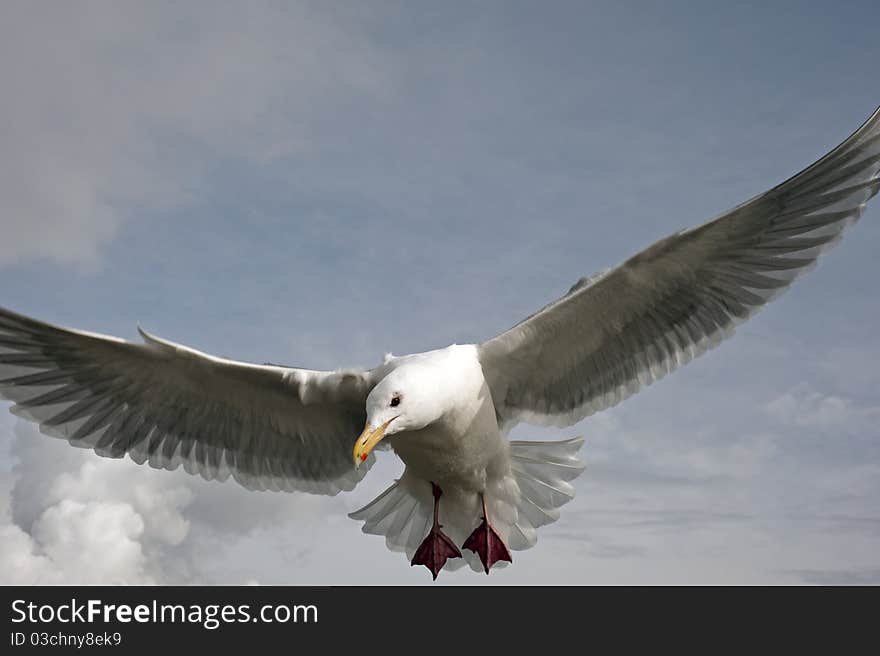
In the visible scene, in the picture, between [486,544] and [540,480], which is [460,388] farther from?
[540,480]

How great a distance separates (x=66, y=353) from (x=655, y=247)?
12.9ft

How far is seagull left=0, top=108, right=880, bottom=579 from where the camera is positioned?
5.88 metres

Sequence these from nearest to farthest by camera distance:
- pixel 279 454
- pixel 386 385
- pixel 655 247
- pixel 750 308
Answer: pixel 386 385
pixel 655 247
pixel 750 308
pixel 279 454

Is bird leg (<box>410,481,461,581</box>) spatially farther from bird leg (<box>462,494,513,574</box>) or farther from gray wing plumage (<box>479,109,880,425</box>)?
gray wing plumage (<box>479,109,880,425</box>)

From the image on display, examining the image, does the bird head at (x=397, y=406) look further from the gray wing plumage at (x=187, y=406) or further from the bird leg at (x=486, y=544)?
the bird leg at (x=486, y=544)

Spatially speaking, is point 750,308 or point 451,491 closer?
point 750,308

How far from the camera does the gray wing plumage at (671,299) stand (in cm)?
587

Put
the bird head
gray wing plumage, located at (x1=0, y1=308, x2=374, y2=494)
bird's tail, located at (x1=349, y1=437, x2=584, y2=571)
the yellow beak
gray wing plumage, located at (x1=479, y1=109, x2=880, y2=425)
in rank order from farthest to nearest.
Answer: bird's tail, located at (x1=349, y1=437, x2=584, y2=571) < gray wing plumage, located at (x1=0, y1=308, x2=374, y2=494) < gray wing plumage, located at (x1=479, y1=109, x2=880, y2=425) < the bird head < the yellow beak

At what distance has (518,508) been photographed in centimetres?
725

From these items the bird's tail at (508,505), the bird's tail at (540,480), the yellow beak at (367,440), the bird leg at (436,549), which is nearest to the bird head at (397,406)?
the yellow beak at (367,440)

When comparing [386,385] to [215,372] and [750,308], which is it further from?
[750,308]

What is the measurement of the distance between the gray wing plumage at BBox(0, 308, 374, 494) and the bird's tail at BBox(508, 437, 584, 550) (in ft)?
3.95

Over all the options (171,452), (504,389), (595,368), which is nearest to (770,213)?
(595,368)

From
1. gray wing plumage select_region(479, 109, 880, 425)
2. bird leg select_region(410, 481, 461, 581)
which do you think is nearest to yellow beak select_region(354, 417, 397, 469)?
gray wing plumage select_region(479, 109, 880, 425)
